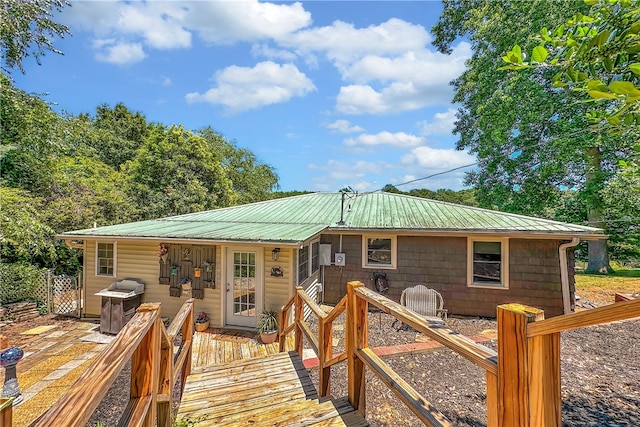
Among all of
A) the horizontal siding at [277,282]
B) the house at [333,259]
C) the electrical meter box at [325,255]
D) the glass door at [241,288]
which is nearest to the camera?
the horizontal siding at [277,282]

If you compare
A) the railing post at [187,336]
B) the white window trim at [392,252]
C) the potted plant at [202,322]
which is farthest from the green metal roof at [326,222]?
the railing post at [187,336]

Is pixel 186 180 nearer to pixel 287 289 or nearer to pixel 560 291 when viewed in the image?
pixel 287 289

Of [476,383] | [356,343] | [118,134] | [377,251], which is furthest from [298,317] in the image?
[118,134]

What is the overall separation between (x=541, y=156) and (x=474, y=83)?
205 inches

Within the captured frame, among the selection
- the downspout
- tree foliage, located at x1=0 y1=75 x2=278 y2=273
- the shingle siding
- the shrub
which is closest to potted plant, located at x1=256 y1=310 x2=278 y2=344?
the shingle siding

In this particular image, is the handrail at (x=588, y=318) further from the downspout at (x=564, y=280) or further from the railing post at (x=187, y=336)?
the downspout at (x=564, y=280)

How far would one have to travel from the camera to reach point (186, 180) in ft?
56.5

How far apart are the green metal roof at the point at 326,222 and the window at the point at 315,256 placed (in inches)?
26.3

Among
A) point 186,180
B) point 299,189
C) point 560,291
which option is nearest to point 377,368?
point 560,291

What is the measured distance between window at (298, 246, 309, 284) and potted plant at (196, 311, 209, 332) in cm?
245

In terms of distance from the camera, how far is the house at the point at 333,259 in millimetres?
7266

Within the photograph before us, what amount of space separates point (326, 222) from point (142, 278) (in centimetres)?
532

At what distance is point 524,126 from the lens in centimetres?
1314

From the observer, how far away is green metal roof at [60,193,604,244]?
7.28 meters
